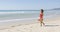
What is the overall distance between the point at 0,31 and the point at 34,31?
2282mm

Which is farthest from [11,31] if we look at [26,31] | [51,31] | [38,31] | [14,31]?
[51,31]

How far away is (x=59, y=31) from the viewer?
34.1ft

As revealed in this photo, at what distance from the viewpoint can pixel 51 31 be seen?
10430 millimetres

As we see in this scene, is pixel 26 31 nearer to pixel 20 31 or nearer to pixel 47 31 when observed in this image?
pixel 20 31

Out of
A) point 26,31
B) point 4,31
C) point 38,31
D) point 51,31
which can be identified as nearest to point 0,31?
point 4,31

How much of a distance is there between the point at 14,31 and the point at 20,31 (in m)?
0.41

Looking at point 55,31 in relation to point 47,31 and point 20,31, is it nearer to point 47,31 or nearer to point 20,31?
point 47,31

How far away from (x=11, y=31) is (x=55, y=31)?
284 centimetres

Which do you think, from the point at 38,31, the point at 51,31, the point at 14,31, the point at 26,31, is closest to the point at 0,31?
the point at 14,31

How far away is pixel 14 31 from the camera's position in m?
10.8

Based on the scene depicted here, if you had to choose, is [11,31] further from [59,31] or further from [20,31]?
[59,31]

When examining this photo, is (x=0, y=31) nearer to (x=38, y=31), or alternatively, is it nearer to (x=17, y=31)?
(x=17, y=31)

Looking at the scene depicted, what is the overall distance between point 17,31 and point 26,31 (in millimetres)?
599

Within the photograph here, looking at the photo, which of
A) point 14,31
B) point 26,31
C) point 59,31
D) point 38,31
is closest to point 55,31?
point 59,31
